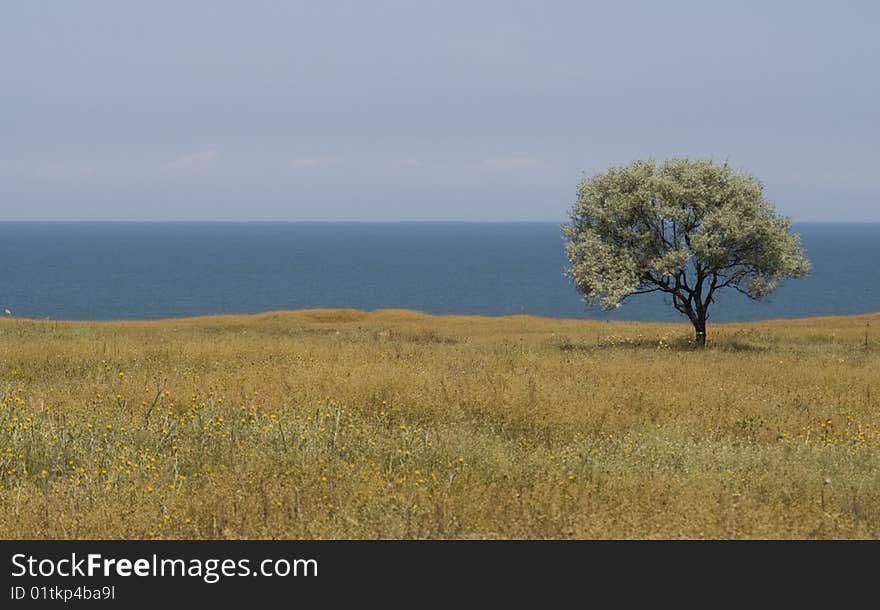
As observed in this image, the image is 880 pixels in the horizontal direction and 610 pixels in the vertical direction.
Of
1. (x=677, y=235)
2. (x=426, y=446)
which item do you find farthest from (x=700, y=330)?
(x=426, y=446)

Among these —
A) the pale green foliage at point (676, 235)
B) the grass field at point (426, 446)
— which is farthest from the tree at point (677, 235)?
the grass field at point (426, 446)

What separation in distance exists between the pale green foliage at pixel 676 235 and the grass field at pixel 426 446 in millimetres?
8216

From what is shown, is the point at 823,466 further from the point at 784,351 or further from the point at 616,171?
the point at 616,171

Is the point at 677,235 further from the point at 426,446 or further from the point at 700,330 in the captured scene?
the point at 426,446

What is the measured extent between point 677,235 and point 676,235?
0.12ft

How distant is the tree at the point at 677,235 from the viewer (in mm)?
30422

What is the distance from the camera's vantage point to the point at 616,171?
32.4m

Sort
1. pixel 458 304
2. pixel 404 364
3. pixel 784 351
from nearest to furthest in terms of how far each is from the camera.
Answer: pixel 404 364 < pixel 784 351 < pixel 458 304

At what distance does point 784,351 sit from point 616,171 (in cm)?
907

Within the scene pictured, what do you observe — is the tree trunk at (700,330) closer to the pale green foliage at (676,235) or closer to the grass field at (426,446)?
the pale green foliage at (676,235)

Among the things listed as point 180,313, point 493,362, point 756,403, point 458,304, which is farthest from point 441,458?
point 458,304

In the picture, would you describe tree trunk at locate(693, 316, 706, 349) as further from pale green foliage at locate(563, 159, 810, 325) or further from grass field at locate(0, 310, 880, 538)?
grass field at locate(0, 310, 880, 538)

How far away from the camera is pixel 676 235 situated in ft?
104

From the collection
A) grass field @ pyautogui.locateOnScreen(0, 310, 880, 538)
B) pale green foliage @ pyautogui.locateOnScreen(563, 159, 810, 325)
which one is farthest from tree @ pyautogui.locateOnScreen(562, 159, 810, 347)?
grass field @ pyautogui.locateOnScreen(0, 310, 880, 538)
